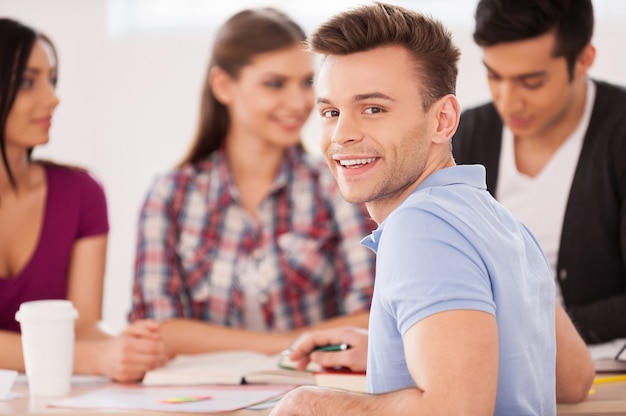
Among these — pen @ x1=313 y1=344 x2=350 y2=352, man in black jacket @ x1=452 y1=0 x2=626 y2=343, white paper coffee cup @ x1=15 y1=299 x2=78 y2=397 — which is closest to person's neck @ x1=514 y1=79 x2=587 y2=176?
man in black jacket @ x1=452 y1=0 x2=626 y2=343

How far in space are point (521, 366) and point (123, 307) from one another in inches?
115

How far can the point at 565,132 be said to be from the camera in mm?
2301

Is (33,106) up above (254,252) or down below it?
above

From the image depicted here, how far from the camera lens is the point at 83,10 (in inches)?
148

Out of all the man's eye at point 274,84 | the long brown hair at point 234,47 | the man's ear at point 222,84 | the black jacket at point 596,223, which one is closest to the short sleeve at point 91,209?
the long brown hair at point 234,47

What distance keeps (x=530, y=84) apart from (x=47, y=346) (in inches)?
50.3

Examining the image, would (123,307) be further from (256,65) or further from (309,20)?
(256,65)

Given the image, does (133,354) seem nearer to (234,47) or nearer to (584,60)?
(234,47)

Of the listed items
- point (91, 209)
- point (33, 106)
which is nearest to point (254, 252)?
point (91, 209)

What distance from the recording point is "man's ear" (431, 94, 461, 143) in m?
1.29

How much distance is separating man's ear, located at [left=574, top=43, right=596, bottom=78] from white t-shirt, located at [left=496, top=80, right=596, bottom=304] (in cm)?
9

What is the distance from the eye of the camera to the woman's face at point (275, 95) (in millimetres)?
2445

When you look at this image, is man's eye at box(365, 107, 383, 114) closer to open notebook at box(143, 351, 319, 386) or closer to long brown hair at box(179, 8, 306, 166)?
open notebook at box(143, 351, 319, 386)

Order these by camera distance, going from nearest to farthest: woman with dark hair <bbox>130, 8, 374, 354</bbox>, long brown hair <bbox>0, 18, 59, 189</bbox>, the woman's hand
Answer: the woman's hand
long brown hair <bbox>0, 18, 59, 189</bbox>
woman with dark hair <bbox>130, 8, 374, 354</bbox>
